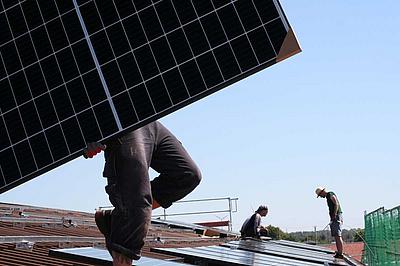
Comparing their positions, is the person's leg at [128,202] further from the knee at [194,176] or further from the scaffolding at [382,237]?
the scaffolding at [382,237]

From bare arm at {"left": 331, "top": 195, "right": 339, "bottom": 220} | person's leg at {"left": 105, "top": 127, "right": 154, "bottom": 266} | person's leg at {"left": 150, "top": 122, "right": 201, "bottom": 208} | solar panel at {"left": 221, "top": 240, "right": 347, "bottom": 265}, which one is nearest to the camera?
person's leg at {"left": 105, "top": 127, "right": 154, "bottom": 266}

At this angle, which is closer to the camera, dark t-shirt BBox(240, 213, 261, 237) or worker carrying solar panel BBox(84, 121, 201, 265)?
worker carrying solar panel BBox(84, 121, 201, 265)

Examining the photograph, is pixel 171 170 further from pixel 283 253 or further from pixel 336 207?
pixel 336 207

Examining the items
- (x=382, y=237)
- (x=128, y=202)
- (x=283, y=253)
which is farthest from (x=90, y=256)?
(x=382, y=237)

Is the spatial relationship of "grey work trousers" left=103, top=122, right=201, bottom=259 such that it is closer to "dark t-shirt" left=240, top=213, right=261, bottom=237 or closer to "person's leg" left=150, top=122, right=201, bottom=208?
"person's leg" left=150, top=122, right=201, bottom=208

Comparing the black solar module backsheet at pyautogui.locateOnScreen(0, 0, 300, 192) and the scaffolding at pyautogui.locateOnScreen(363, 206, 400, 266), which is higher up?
the black solar module backsheet at pyautogui.locateOnScreen(0, 0, 300, 192)

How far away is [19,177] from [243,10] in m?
2.03

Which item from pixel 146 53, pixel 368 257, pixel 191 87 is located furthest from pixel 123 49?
pixel 368 257

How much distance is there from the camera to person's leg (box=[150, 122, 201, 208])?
16.9 ft

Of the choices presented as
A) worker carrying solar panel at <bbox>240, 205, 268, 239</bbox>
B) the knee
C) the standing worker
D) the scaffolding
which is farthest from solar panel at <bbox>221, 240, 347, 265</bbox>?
the knee

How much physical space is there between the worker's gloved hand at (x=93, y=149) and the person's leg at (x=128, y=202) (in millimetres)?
180

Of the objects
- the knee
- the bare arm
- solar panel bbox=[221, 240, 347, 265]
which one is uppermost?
the bare arm

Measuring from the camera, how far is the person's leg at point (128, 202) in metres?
4.67

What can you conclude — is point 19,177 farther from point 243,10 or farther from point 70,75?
point 243,10
